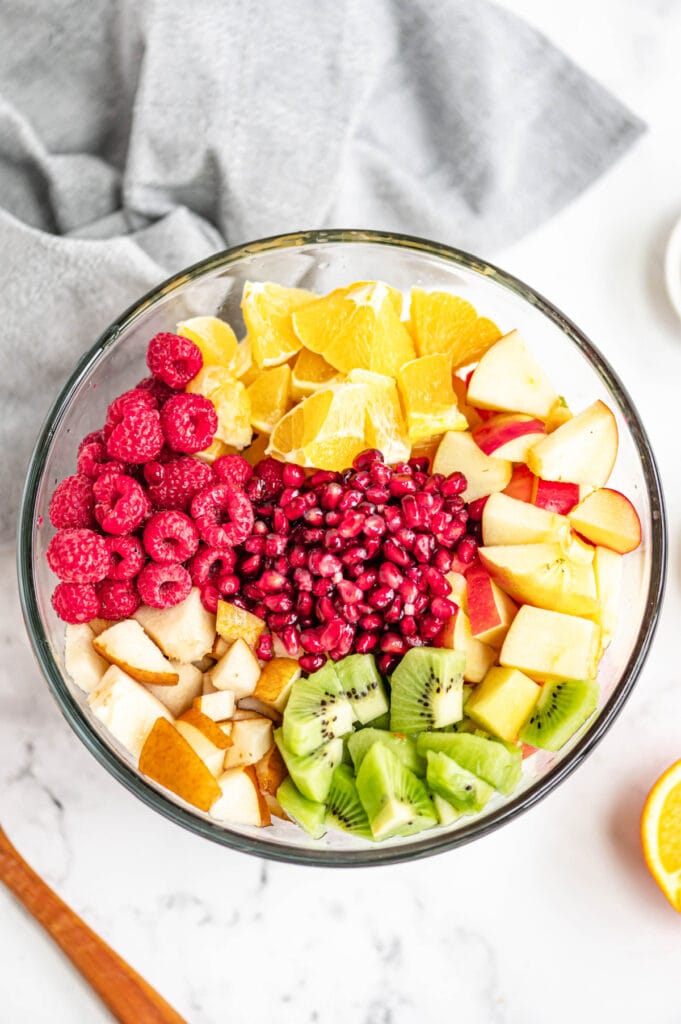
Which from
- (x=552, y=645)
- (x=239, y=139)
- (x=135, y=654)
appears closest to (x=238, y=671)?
(x=135, y=654)

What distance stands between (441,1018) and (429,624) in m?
0.73

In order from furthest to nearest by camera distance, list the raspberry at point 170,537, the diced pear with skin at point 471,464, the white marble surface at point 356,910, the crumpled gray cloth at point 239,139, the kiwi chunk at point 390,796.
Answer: the crumpled gray cloth at point 239,139 → the white marble surface at point 356,910 → the diced pear with skin at point 471,464 → the raspberry at point 170,537 → the kiwi chunk at point 390,796

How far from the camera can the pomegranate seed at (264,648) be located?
149 centimetres

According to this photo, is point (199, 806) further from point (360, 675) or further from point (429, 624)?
point (429, 624)

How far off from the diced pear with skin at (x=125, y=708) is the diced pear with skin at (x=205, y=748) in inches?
1.7

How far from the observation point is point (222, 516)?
1.49 metres

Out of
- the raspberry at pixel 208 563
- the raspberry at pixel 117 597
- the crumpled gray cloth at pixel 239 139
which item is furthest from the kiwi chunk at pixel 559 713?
the crumpled gray cloth at pixel 239 139

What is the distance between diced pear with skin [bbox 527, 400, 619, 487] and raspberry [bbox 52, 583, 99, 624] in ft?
2.40

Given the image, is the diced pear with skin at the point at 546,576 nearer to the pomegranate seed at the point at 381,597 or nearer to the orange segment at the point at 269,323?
the pomegranate seed at the point at 381,597

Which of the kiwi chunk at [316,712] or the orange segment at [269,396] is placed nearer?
the kiwi chunk at [316,712]

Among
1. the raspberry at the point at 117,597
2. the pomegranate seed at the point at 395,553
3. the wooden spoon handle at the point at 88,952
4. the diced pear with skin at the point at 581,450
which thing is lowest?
the wooden spoon handle at the point at 88,952

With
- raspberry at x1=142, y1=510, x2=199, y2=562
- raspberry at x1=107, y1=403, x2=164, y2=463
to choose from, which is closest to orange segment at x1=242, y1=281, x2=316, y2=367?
raspberry at x1=107, y1=403, x2=164, y2=463

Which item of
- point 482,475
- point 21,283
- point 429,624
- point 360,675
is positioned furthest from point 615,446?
point 21,283

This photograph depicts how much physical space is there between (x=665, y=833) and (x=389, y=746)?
0.55 metres
